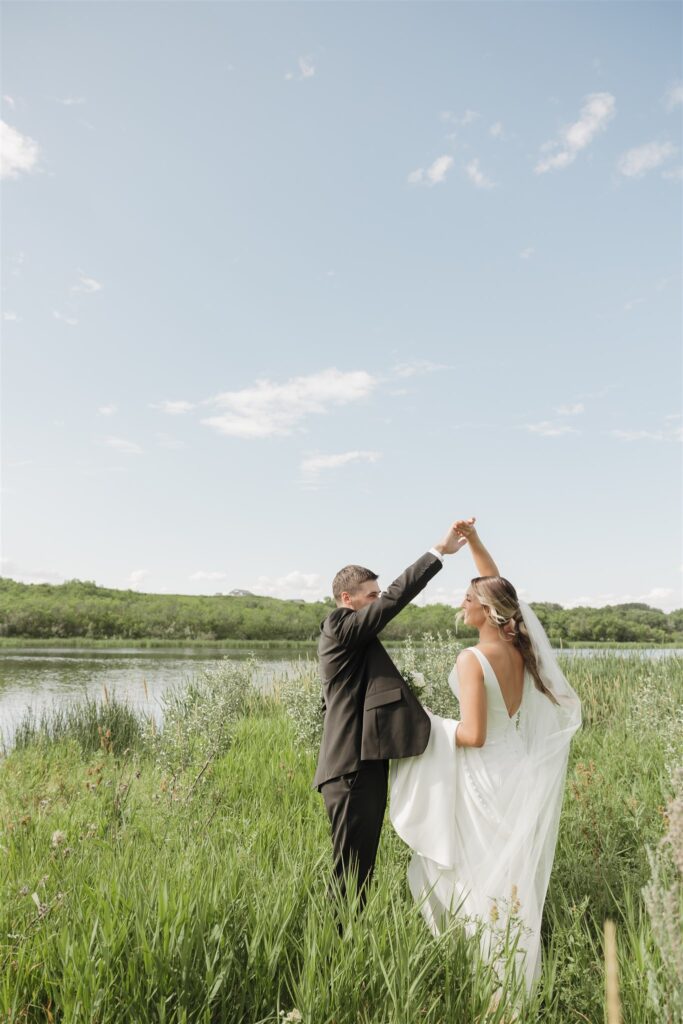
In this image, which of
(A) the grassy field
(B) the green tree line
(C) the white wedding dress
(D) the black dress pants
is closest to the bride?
(C) the white wedding dress

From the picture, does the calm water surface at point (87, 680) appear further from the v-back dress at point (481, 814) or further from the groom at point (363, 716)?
the v-back dress at point (481, 814)

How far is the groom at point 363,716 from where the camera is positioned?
3496mm

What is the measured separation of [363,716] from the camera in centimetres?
361

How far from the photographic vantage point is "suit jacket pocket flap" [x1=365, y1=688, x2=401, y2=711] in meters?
3.54

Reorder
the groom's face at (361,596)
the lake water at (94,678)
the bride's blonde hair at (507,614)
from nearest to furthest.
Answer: the bride's blonde hair at (507,614) < the groom's face at (361,596) < the lake water at (94,678)

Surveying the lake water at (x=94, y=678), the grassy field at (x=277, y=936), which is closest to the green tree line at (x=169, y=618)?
the lake water at (x=94, y=678)

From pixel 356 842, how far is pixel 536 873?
90 cm

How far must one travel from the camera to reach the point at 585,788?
17.9ft

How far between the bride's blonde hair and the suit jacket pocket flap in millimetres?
627

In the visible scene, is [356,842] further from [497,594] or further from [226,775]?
[226,775]

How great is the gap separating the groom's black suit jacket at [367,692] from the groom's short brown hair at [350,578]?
5.7 inches

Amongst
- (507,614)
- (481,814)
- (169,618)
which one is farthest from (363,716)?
(169,618)

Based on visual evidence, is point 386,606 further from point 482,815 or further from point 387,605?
point 482,815

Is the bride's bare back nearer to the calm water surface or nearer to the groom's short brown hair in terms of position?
the groom's short brown hair
